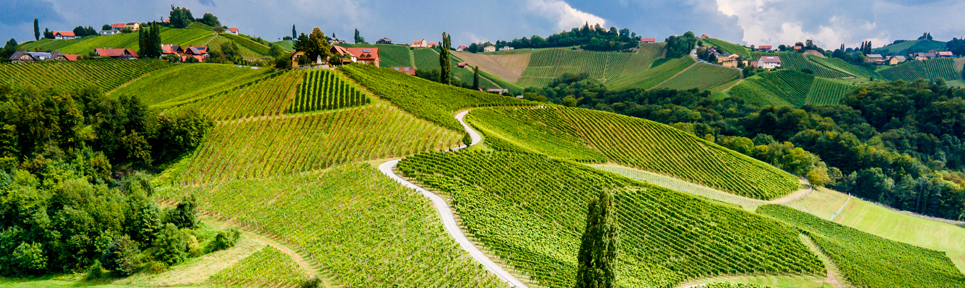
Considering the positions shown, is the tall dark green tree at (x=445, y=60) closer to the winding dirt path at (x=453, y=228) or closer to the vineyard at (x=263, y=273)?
the winding dirt path at (x=453, y=228)

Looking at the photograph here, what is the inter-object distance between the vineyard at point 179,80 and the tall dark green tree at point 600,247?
76818 mm

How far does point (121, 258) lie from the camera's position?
33000mm

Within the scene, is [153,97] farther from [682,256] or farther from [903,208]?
[903,208]

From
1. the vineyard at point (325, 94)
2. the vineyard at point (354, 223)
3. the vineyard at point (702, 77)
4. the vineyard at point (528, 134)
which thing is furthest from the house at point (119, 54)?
the vineyard at point (702, 77)

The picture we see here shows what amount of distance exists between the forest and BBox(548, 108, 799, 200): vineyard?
41.8ft

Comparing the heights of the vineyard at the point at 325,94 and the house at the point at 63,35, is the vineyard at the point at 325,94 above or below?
below

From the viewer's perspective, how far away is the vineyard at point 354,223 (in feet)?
100

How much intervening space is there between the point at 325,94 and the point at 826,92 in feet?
535

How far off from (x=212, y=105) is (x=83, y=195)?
30.7 metres

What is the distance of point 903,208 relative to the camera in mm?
88500

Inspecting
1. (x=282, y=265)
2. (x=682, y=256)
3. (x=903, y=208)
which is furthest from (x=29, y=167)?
(x=903, y=208)

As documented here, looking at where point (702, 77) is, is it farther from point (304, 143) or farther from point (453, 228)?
point (453, 228)

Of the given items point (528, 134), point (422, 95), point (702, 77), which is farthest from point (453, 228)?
point (702, 77)

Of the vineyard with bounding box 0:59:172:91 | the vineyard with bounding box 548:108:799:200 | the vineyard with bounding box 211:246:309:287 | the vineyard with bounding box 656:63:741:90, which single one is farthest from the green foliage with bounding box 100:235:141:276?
the vineyard with bounding box 656:63:741:90
